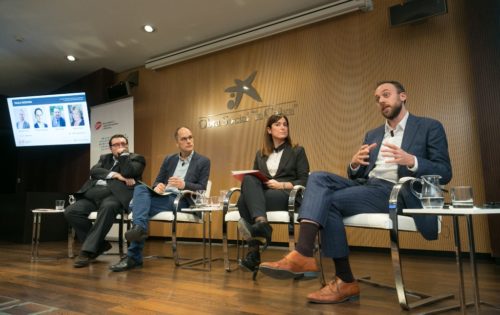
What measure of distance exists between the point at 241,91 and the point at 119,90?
2.21 meters

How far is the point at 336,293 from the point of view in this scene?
174cm

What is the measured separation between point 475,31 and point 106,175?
12.0 feet

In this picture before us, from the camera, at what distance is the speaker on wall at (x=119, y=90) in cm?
563

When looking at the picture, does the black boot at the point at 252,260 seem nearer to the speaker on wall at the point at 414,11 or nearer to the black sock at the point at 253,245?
the black sock at the point at 253,245

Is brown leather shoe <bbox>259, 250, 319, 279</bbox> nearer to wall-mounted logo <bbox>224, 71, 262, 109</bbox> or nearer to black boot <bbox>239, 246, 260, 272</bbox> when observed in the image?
black boot <bbox>239, 246, 260, 272</bbox>

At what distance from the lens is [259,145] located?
4555 millimetres

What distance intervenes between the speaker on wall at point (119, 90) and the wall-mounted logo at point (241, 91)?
1.76 meters

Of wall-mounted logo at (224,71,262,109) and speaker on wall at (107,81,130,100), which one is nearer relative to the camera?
wall-mounted logo at (224,71,262,109)

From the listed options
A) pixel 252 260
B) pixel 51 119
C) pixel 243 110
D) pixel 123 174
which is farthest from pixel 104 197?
pixel 51 119

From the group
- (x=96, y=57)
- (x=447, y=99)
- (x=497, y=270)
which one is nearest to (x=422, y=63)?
(x=447, y=99)

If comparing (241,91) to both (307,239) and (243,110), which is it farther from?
(307,239)

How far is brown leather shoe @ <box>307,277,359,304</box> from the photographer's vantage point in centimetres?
173

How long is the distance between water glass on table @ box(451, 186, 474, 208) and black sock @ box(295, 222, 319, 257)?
63cm

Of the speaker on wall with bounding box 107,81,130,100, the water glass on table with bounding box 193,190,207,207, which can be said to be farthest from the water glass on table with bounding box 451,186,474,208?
the speaker on wall with bounding box 107,81,130,100
